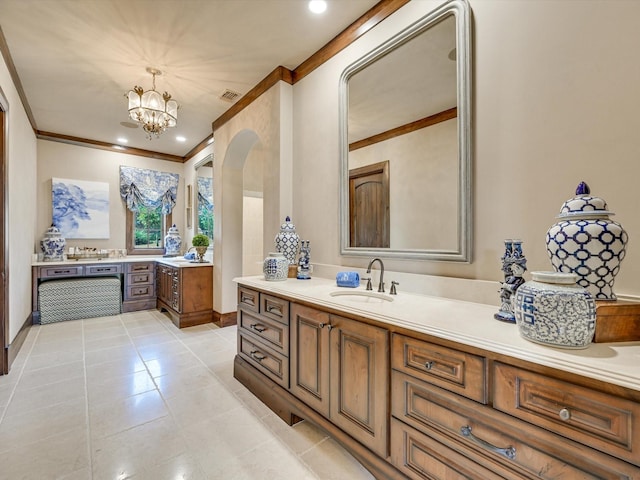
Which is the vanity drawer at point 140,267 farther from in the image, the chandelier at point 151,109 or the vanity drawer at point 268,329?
the vanity drawer at point 268,329

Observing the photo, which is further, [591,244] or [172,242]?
[172,242]

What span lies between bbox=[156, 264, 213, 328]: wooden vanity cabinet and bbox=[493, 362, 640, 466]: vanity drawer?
388 cm

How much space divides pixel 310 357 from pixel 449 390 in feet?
2.87

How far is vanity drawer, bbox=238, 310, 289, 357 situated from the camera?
1985 mm

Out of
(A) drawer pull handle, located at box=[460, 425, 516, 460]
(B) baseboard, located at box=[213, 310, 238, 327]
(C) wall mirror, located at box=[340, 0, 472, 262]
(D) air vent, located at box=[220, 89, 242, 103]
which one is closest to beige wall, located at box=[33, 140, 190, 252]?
(B) baseboard, located at box=[213, 310, 238, 327]

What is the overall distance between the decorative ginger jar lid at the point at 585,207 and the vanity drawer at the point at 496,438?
2.46 ft

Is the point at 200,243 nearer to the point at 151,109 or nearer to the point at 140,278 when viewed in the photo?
the point at 140,278

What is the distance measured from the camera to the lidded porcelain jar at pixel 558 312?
0.92 meters

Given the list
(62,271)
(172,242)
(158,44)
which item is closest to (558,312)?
(158,44)

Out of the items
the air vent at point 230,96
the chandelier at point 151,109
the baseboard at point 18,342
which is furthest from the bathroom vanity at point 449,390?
the baseboard at point 18,342

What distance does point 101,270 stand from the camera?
14.9 feet

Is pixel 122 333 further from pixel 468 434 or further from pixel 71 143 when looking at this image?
pixel 468 434

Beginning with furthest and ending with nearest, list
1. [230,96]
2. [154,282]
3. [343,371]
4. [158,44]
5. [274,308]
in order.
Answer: [154,282]
[230,96]
[158,44]
[274,308]
[343,371]

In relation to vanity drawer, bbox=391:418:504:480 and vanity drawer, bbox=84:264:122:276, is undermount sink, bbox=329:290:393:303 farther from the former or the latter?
vanity drawer, bbox=84:264:122:276
